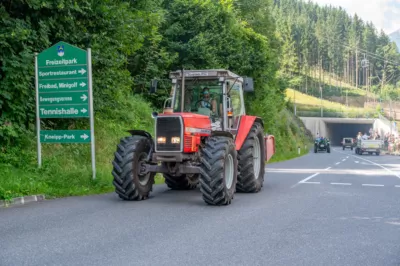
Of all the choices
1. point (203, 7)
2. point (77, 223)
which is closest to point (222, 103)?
point (77, 223)

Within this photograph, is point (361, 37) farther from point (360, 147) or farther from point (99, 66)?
point (99, 66)

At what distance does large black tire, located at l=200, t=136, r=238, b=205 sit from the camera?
30.6ft

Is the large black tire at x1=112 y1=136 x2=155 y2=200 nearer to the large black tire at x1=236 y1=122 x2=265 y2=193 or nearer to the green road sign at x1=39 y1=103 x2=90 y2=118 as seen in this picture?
the green road sign at x1=39 y1=103 x2=90 y2=118

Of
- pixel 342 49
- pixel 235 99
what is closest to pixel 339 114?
pixel 342 49

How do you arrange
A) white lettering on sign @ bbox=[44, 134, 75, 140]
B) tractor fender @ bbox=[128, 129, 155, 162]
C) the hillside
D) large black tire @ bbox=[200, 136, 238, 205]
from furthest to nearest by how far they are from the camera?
white lettering on sign @ bbox=[44, 134, 75, 140], the hillside, tractor fender @ bbox=[128, 129, 155, 162], large black tire @ bbox=[200, 136, 238, 205]

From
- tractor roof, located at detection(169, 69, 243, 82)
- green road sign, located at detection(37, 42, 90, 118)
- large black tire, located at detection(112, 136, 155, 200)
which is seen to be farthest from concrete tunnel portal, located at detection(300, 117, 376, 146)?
large black tire, located at detection(112, 136, 155, 200)

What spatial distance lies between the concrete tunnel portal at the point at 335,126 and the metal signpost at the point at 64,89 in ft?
270

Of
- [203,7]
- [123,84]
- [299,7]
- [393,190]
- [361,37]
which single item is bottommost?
[393,190]

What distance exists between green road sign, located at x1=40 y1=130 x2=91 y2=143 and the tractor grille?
2912 millimetres

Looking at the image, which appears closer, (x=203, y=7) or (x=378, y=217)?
(x=378, y=217)

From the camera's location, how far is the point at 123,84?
17422mm

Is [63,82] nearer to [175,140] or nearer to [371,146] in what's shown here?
[175,140]

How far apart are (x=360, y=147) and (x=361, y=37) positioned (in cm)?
12123

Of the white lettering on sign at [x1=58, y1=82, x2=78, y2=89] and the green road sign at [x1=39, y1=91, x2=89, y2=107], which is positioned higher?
the white lettering on sign at [x1=58, y1=82, x2=78, y2=89]
